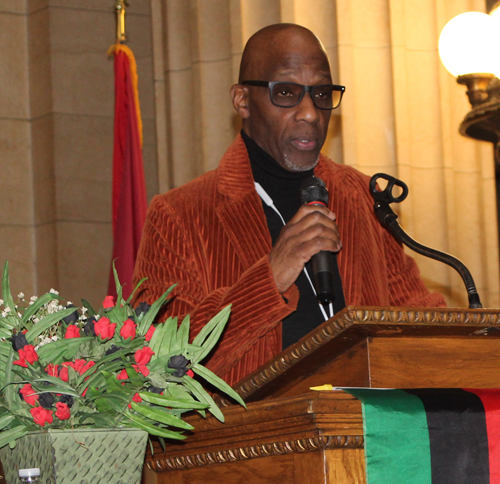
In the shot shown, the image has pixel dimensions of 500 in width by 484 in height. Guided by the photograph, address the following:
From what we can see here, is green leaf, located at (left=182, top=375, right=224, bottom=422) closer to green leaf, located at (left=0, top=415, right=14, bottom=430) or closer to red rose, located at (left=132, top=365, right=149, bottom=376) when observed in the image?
red rose, located at (left=132, top=365, right=149, bottom=376)

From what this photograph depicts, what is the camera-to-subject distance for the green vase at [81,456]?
1.38 metres

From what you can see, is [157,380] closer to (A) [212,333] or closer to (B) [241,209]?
(A) [212,333]

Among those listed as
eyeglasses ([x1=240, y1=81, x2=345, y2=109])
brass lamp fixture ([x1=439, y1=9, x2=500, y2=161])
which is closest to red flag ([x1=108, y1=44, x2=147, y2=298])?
brass lamp fixture ([x1=439, y1=9, x2=500, y2=161])

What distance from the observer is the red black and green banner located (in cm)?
142

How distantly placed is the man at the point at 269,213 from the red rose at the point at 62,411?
2.92ft

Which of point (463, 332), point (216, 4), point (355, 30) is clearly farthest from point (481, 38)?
point (463, 332)

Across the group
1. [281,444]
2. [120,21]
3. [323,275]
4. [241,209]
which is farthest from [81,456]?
[120,21]

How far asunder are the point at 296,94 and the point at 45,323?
4.38ft

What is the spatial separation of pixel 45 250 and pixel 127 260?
1.05 meters

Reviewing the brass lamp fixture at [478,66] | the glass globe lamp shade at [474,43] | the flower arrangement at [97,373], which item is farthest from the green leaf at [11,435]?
the glass globe lamp shade at [474,43]

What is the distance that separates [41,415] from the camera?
1425 mm

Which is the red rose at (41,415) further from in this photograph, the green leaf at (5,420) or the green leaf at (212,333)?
the green leaf at (212,333)

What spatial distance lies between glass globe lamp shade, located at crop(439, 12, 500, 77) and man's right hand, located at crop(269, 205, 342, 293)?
2.13 metres

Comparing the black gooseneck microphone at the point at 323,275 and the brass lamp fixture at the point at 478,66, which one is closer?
the black gooseneck microphone at the point at 323,275
